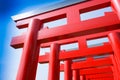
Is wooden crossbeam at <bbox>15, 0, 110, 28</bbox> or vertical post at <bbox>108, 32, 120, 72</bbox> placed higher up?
wooden crossbeam at <bbox>15, 0, 110, 28</bbox>

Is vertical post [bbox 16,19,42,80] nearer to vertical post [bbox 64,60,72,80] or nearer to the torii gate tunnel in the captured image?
the torii gate tunnel

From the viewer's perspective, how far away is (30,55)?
871mm

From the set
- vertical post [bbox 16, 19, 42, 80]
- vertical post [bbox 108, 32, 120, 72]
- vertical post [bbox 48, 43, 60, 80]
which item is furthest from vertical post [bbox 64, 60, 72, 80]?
vertical post [bbox 16, 19, 42, 80]

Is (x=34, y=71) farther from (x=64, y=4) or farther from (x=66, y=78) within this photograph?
(x=66, y=78)

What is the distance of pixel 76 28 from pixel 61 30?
0.31 ft

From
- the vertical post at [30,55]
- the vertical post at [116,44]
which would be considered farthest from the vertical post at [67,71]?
the vertical post at [30,55]

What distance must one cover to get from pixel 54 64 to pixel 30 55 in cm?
52

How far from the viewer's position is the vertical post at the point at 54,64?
4.18 feet

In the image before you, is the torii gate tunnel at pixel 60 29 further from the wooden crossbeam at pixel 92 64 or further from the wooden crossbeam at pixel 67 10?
the wooden crossbeam at pixel 92 64

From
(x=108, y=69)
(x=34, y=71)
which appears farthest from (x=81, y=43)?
(x=108, y=69)

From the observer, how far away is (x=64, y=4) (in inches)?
39.9

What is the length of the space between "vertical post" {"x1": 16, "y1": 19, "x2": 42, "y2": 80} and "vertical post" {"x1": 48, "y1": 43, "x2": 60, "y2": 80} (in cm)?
40

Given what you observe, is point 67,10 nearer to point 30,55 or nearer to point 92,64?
point 30,55

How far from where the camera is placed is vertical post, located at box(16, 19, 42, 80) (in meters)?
0.81
